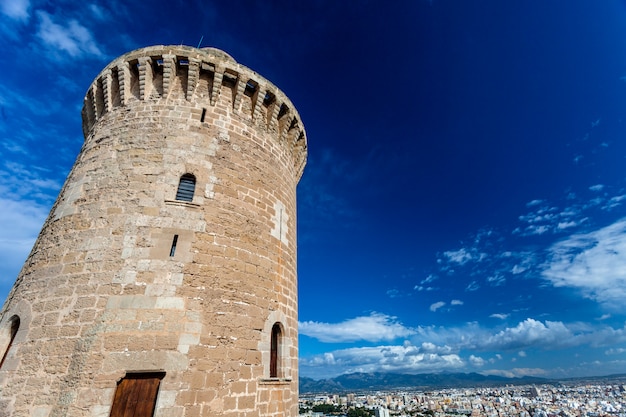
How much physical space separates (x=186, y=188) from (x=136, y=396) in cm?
366

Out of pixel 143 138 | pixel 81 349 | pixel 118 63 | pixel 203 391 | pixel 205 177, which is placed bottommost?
pixel 203 391

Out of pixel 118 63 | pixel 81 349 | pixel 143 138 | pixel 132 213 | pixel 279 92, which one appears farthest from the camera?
pixel 279 92

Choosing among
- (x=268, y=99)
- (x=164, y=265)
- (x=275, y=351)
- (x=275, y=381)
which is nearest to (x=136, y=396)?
(x=164, y=265)

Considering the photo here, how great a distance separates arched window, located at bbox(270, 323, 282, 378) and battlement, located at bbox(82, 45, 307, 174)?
509cm

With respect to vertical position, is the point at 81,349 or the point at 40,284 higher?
the point at 40,284

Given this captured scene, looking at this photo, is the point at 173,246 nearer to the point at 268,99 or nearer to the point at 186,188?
the point at 186,188

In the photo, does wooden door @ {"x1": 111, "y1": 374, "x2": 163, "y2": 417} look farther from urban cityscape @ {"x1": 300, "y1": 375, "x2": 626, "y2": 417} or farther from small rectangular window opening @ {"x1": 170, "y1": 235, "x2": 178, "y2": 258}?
urban cityscape @ {"x1": 300, "y1": 375, "x2": 626, "y2": 417}

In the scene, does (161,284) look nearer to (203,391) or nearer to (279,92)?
(203,391)

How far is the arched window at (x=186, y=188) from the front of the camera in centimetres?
628

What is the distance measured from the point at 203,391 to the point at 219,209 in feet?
10.6

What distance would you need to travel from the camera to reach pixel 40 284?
5.53m

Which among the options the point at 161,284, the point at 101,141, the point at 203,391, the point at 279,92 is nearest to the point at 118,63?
the point at 101,141

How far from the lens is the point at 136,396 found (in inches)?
178

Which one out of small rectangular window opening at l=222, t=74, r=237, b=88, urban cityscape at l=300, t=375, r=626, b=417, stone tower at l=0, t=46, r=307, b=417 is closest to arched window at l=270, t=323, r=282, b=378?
stone tower at l=0, t=46, r=307, b=417
